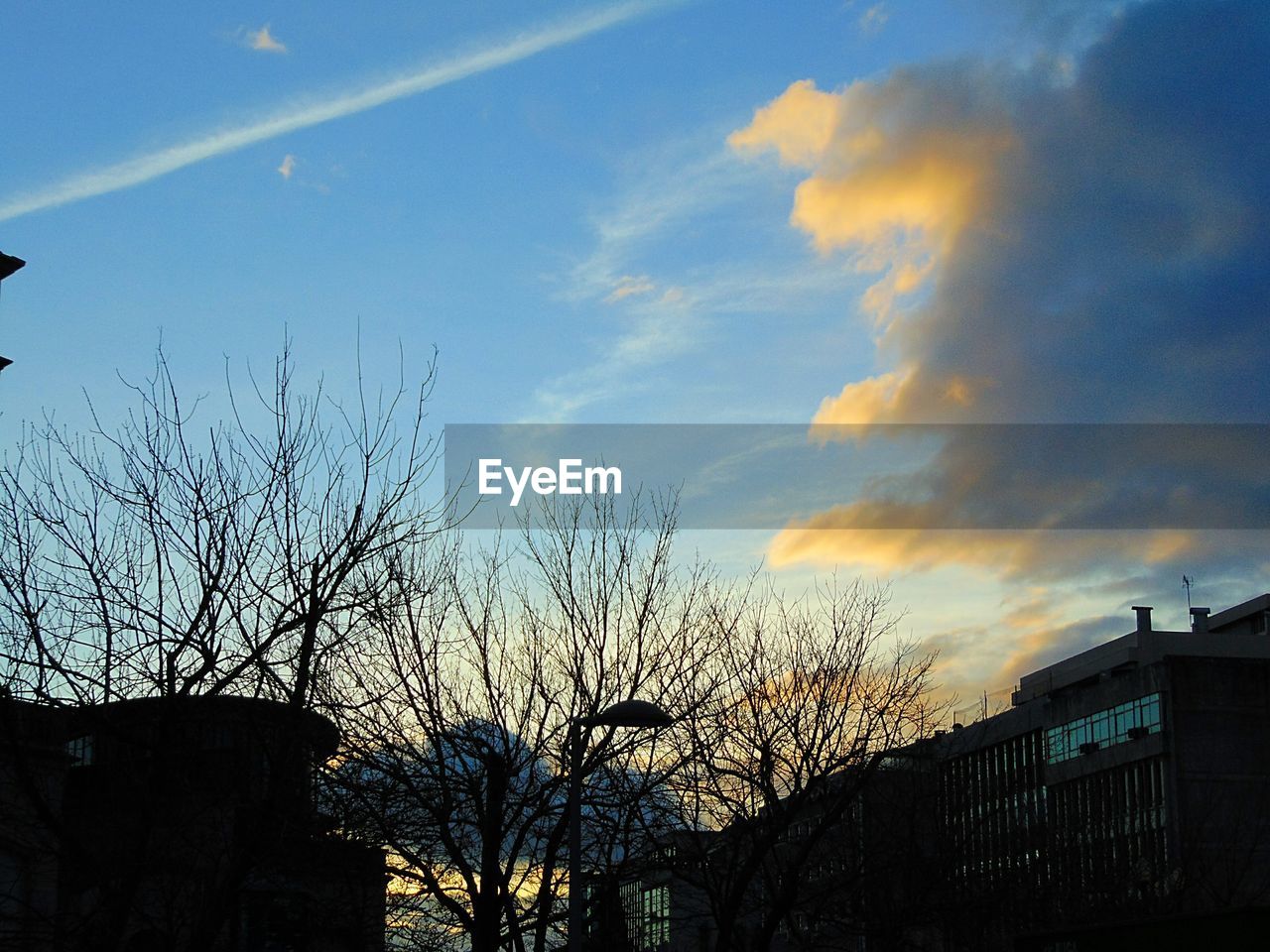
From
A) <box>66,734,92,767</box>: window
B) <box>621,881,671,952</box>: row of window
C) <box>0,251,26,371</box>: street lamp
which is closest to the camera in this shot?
<box>66,734,92,767</box>: window

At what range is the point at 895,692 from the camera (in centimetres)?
2655

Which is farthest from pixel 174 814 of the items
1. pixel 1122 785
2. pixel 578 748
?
pixel 1122 785

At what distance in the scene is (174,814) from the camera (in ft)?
45.9

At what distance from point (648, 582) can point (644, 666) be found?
1.35 m

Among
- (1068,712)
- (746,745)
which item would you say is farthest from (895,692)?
(1068,712)

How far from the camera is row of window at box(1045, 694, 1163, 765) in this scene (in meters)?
81.4

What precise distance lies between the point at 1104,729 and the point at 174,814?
7917 cm

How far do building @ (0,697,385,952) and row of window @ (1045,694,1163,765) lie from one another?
70.1m

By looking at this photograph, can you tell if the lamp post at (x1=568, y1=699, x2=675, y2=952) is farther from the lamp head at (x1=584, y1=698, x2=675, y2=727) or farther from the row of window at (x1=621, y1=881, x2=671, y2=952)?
the row of window at (x1=621, y1=881, x2=671, y2=952)

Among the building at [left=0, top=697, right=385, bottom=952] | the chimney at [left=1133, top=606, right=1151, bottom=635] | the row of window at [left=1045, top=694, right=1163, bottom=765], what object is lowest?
the building at [left=0, top=697, right=385, bottom=952]

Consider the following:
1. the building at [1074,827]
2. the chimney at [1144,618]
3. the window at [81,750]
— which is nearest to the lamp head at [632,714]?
the window at [81,750]

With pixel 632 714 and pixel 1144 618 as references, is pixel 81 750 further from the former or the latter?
pixel 1144 618

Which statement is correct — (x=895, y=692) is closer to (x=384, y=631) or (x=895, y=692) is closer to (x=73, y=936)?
(x=384, y=631)

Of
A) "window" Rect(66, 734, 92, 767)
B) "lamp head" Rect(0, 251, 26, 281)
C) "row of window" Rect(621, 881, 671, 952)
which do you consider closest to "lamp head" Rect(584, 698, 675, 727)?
"window" Rect(66, 734, 92, 767)
